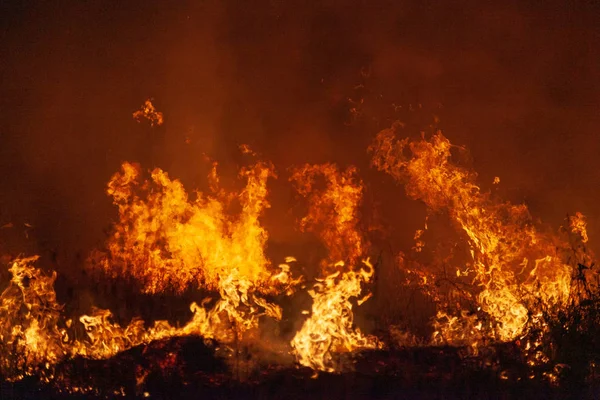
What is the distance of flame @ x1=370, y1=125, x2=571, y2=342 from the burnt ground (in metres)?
2.26

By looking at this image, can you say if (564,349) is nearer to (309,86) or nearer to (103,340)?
(103,340)

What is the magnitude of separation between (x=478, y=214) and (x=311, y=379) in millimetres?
4900

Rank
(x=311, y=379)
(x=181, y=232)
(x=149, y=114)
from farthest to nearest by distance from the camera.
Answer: (x=149, y=114), (x=181, y=232), (x=311, y=379)

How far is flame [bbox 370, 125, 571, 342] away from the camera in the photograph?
965 centimetres

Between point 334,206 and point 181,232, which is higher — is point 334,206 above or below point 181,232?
above

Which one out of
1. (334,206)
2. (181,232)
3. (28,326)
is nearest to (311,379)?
(28,326)

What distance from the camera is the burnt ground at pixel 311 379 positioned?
6.00m

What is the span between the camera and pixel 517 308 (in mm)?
7527

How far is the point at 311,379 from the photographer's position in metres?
6.24

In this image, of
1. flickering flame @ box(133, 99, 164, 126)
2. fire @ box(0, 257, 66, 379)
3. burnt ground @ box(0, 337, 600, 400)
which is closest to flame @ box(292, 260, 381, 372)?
burnt ground @ box(0, 337, 600, 400)

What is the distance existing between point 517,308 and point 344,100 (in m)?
6.10

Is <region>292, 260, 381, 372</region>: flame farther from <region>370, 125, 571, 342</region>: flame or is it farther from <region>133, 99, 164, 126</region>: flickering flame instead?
<region>133, 99, 164, 126</region>: flickering flame

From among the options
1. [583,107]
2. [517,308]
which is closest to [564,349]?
[517,308]

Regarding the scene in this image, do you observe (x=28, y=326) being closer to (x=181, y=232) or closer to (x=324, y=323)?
(x=324, y=323)
